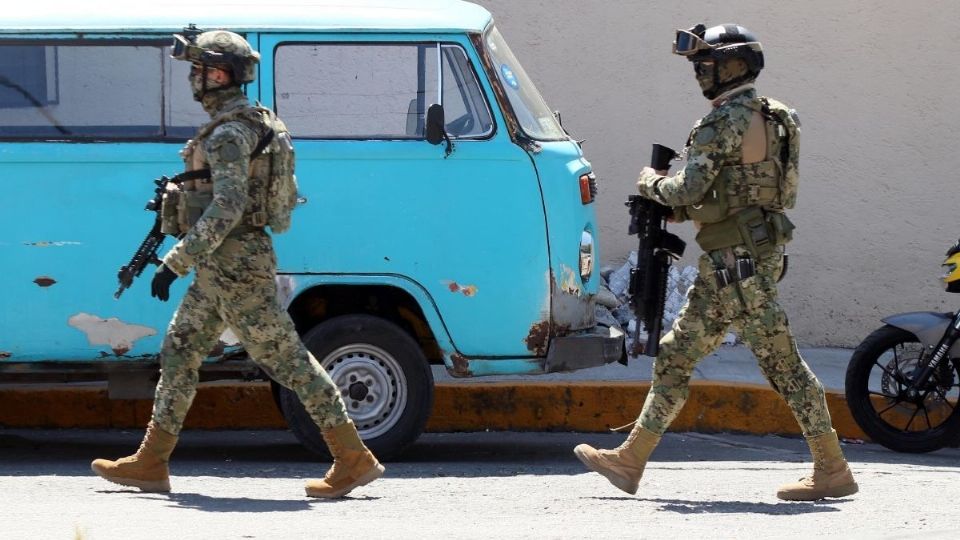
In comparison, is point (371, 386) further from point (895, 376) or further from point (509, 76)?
point (895, 376)

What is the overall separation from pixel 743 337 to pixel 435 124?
1.72m

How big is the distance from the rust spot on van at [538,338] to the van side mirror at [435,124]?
0.92 metres

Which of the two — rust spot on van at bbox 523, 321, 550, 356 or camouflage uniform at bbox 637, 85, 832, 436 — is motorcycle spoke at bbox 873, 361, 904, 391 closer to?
rust spot on van at bbox 523, 321, 550, 356

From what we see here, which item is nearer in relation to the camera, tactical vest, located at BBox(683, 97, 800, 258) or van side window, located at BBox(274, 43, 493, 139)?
tactical vest, located at BBox(683, 97, 800, 258)

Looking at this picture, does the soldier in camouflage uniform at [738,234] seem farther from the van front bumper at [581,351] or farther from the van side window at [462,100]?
the van side window at [462,100]

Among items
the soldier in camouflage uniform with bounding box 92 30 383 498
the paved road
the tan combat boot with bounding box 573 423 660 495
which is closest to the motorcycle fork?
the paved road

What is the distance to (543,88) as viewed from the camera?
34.2ft

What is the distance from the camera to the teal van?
7.21 meters

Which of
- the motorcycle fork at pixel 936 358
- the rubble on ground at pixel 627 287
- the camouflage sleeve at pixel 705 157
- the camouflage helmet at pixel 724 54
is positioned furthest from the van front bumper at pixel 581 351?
the rubble on ground at pixel 627 287

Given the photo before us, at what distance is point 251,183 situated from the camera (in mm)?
6176

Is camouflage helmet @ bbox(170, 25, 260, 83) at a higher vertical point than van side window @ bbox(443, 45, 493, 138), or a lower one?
higher

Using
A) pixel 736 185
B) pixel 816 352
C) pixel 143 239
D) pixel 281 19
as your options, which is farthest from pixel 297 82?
pixel 816 352

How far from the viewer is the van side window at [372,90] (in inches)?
286

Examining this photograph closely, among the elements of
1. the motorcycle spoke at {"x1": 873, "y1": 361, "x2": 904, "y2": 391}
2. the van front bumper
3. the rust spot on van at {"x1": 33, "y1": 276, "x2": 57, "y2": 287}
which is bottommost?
the motorcycle spoke at {"x1": 873, "y1": 361, "x2": 904, "y2": 391}
